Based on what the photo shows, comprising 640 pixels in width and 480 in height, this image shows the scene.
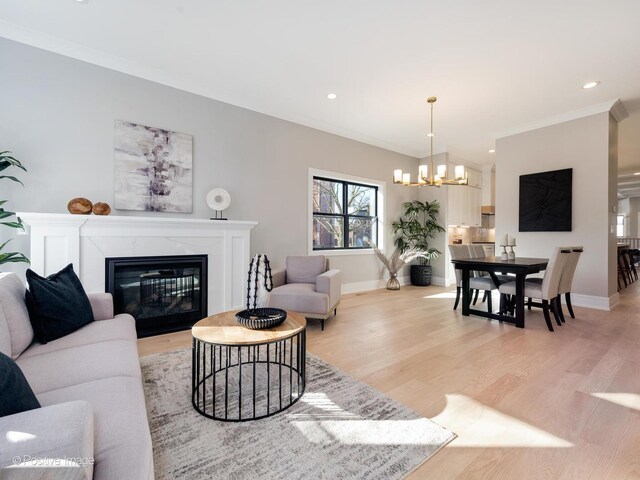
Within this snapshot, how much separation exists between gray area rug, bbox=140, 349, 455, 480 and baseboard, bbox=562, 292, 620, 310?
425 cm

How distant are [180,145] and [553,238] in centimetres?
562

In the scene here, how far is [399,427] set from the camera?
161cm

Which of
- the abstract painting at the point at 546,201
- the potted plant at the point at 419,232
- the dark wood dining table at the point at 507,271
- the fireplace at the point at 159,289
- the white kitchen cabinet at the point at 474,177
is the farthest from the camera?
the white kitchen cabinet at the point at 474,177

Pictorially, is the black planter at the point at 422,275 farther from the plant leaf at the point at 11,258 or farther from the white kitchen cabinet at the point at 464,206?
the plant leaf at the point at 11,258

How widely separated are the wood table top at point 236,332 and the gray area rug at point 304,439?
1.51 feet

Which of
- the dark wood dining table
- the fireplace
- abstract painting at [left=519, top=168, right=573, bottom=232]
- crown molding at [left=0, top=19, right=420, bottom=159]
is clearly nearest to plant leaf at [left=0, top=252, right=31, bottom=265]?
the fireplace

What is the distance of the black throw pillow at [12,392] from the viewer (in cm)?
80

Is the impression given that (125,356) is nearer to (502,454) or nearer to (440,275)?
(502,454)

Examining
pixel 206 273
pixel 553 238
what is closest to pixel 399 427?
pixel 206 273

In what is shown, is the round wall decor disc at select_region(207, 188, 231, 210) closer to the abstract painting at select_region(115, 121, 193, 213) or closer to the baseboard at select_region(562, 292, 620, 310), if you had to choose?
the abstract painting at select_region(115, 121, 193, 213)

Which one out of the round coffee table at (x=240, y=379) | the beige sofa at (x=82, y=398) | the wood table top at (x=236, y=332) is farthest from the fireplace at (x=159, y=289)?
the wood table top at (x=236, y=332)

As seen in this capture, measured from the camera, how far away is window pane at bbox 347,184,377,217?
18.4 feet

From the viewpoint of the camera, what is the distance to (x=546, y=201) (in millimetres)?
4727

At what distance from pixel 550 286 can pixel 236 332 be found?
3.40 m
